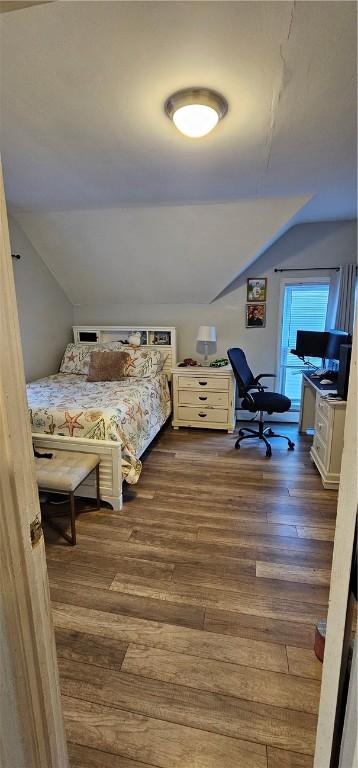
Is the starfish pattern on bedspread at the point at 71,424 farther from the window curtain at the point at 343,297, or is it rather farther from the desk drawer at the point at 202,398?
the window curtain at the point at 343,297

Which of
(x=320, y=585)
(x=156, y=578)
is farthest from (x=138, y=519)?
(x=320, y=585)

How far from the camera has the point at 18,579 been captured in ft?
2.27

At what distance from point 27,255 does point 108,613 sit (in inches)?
136

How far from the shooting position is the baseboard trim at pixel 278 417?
14.2 feet

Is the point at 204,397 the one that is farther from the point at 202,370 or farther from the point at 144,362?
the point at 144,362

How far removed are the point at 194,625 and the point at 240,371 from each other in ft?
7.58

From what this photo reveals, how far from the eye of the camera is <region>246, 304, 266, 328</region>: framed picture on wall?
4.11 m

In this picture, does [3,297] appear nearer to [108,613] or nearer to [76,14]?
[76,14]

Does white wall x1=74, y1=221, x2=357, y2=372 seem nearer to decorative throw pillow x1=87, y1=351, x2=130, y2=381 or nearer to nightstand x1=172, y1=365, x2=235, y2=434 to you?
nightstand x1=172, y1=365, x2=235, y2=434

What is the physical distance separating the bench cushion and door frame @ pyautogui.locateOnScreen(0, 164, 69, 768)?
1.23 metres

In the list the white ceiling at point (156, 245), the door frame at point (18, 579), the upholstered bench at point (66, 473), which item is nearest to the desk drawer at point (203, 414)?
the white ceiling at point (156, 245)

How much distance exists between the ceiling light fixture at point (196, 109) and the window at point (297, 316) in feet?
8.56

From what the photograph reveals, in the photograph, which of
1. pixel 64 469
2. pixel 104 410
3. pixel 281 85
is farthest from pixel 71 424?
pixel 281 85

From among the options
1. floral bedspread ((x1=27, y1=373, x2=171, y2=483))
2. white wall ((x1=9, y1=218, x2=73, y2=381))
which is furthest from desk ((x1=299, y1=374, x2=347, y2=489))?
white wall ((x1=9, y1=218, x2=73, y2=381))
